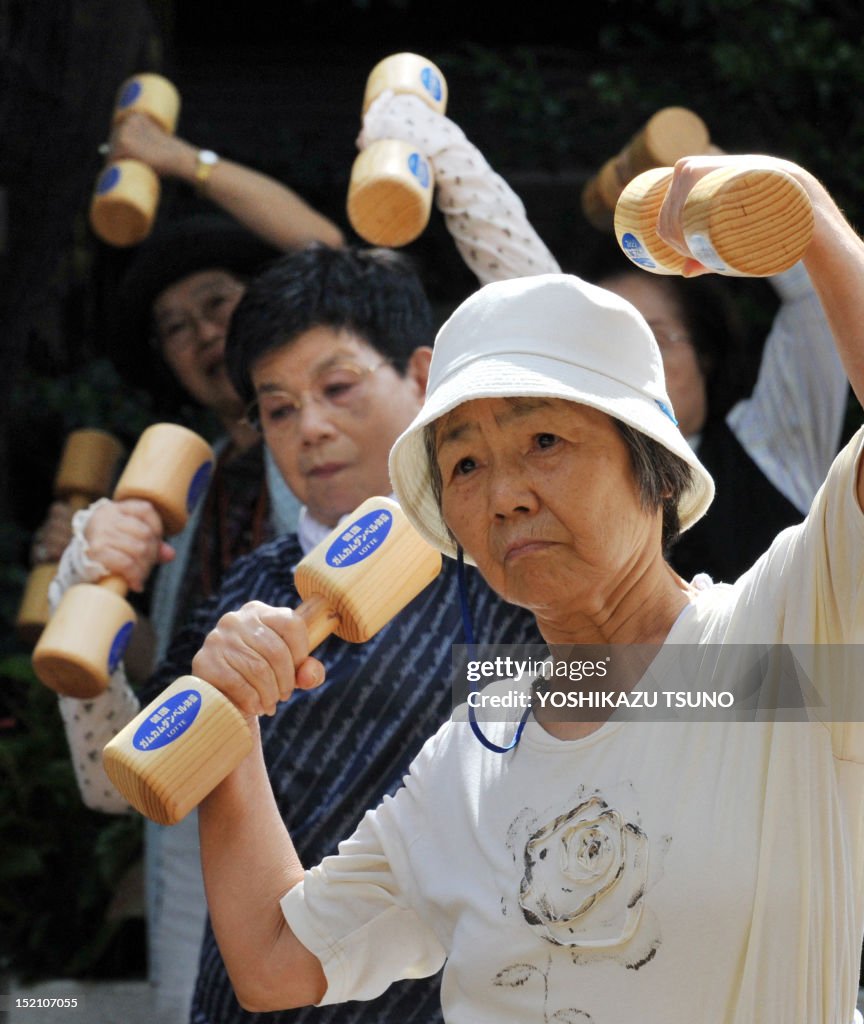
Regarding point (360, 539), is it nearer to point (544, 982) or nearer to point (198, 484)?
point (544, 982)

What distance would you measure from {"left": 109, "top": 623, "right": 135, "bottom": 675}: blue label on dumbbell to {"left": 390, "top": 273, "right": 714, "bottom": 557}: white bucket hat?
3.34 feet

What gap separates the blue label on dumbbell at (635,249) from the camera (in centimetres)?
163

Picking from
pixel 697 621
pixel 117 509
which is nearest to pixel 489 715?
pixel 697 621

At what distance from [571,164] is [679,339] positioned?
160 centimetres

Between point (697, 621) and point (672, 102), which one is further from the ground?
point (672, 102)

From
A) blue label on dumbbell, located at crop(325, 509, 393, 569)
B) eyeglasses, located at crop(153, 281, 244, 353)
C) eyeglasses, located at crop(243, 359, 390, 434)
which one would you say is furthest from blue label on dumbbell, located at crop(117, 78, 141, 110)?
blue label on dumbbell, located at crop(325, 509, 393, 569)

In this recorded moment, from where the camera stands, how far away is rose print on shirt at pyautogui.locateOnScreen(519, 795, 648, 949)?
1.50 meters

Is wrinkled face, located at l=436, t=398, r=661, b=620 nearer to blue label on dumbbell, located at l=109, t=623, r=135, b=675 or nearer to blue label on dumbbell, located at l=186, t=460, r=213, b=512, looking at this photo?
blue label on dumbbell, located at l=109, t=623, r=135, b=675

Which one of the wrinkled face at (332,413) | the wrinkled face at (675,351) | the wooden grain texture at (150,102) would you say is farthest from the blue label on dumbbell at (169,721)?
the wooden grain texture at (150,102)

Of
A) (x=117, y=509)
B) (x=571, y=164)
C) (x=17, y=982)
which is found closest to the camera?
(x=117, y=509)

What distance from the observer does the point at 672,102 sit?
4.15 metres

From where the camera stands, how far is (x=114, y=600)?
2.61 meters

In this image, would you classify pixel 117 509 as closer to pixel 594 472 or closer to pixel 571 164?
pixel 594 472

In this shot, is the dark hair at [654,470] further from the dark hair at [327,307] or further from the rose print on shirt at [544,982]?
the dark hair at [327,307]
